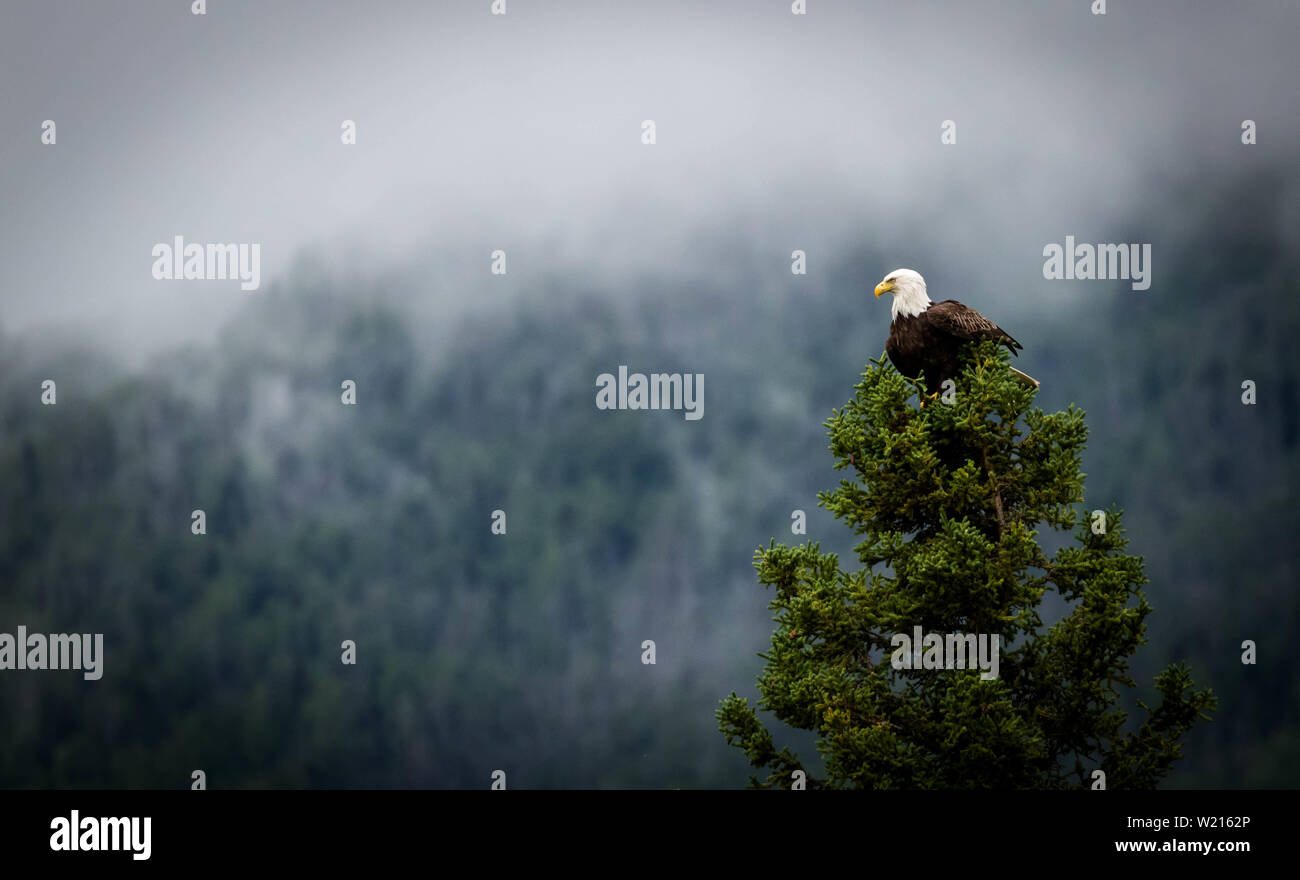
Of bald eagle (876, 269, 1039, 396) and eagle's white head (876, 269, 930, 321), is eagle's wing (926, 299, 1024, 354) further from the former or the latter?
eagle's white head (876, 269, 930, 321)

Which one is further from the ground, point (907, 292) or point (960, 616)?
point (907, 292)

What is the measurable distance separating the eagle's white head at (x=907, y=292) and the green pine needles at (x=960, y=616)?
22.4 inches

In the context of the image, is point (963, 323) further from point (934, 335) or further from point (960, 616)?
point (960, 616)

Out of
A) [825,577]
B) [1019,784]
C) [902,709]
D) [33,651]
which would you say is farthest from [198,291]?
[1019,784]

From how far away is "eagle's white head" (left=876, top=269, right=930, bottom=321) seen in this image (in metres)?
8.97

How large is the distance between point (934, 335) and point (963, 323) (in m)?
0.22

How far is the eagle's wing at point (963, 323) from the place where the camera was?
8742mm

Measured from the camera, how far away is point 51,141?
43.7 feet

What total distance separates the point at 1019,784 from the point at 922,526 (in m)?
1.81

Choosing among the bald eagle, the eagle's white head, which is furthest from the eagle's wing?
the eagle's white head

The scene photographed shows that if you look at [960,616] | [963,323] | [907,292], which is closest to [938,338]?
[963,323]

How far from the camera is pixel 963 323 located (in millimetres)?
8758

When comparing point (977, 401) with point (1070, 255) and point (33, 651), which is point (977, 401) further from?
point (33, 651)
